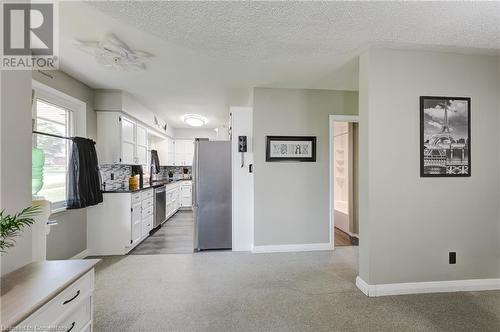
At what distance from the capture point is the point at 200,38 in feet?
6.91

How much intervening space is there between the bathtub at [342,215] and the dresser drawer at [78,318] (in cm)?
411

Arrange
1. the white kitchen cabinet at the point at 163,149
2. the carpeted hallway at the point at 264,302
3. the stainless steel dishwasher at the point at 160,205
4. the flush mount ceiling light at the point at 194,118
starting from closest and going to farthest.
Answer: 1. the carpeted hallway at the point at 264,302
2. the stainless steel dishwasher at the point at 160,205
3. the flush mount ceiling light at the point at 194,118
4. the white kitchen cabinet at the point at 163,149

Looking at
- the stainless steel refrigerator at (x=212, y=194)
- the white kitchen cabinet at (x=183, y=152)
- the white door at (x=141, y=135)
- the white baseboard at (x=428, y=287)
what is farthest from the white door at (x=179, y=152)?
the white baseboard at (x=428, y=287)

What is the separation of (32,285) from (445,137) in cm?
339

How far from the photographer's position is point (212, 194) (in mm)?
3670

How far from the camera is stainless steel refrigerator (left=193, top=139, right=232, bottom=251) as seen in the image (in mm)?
3637

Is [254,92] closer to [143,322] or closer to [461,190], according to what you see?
[461,190]

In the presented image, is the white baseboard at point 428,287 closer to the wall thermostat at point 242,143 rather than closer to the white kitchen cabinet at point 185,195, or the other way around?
the wall thermostat at point 242,143

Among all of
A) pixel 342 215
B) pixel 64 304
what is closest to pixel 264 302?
pixel 64 304

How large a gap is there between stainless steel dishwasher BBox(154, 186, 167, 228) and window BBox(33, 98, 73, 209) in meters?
1.79

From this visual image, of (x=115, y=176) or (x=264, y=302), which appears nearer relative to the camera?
(x=264, y=302)

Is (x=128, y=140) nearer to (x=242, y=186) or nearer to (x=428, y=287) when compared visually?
(x=242, y=186)

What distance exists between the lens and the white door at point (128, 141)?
3725mm

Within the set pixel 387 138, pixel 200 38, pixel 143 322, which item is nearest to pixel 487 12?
pixel 387 138
